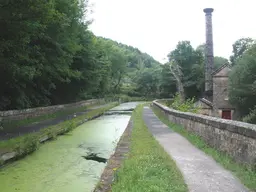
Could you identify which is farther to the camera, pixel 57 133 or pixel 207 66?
pixel 207 66

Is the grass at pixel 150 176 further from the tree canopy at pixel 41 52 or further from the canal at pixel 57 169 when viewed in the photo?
the tree canopy at pixel 41 52

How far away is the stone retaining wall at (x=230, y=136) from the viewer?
6.10m

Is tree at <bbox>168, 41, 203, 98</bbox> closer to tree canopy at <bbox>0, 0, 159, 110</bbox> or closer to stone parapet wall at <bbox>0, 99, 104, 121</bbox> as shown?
tree canopy at <bbox>0, 0, 159, 110</bbox>

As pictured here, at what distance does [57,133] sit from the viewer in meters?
14.5

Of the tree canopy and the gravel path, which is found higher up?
the tree canopy

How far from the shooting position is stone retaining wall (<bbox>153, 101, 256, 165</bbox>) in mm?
6098

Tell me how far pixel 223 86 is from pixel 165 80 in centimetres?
2708

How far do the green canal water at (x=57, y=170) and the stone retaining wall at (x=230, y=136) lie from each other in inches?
125

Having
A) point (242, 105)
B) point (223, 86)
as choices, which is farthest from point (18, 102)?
point (223, 86)

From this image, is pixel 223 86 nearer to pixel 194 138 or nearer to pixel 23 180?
pixel 194 138

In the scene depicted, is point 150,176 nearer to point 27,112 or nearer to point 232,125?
point 232,125

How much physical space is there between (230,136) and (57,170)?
4.47m

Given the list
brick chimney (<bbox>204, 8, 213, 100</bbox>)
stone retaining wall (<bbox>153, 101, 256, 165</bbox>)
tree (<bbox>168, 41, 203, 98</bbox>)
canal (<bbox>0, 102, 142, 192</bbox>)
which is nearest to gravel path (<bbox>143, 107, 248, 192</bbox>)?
stone retaining wall (<bbox>153, 101, 256, 165</bbox>)

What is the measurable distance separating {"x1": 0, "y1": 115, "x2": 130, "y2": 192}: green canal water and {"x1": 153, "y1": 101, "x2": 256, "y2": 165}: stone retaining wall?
10.4 ft
